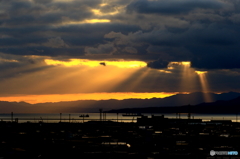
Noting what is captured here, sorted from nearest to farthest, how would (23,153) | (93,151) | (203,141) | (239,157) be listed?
(239,157), (23,153), (93,151), (203,141)

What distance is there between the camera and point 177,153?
55.7 metres

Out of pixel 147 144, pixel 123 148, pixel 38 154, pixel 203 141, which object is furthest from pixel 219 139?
pixel 38 154

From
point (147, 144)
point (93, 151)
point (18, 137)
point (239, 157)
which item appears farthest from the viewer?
point (18, 137)

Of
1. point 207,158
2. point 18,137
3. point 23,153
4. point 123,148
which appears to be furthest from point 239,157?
point 18,137

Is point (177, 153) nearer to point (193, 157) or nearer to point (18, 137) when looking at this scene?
point (193, 157)

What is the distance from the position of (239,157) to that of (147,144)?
22.2 meters

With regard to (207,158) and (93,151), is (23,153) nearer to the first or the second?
(93,151)

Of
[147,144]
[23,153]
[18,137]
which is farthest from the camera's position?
[18,137]

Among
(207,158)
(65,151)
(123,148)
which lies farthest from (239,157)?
(65,151)

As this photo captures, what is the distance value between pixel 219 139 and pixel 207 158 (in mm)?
28178

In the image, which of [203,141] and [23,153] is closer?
[23,153]

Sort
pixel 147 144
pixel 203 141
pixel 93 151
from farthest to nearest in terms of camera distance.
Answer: pixel 203 141, pixel 147 144, pixel 93 151

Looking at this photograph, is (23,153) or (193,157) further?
(23,153)

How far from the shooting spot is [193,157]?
2015 inches
